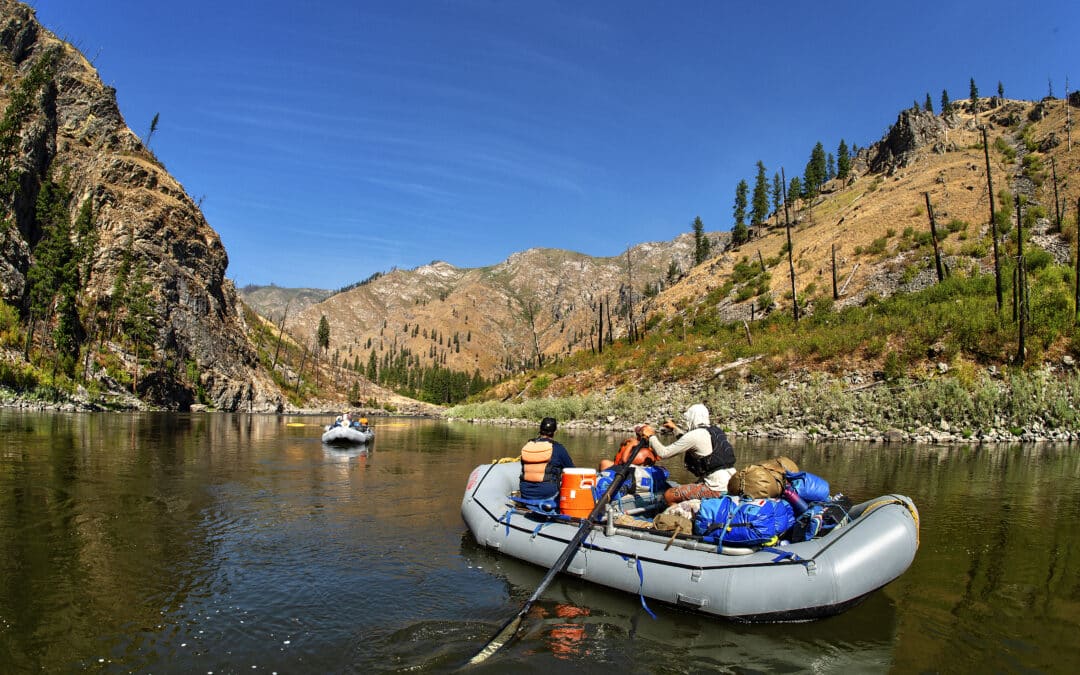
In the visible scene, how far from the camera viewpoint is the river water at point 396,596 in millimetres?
6379

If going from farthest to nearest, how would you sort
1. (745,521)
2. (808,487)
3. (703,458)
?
(703,458) < (808,487) < (745,521)

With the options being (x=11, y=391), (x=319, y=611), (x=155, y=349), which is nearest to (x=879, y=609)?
(x=319, y=611)

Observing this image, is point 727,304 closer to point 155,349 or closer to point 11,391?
point 11,391

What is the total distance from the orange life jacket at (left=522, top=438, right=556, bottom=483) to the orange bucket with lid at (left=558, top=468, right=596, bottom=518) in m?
0.76

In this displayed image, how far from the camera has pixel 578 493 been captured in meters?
9.75

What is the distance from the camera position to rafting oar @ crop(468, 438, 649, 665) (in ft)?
21.4

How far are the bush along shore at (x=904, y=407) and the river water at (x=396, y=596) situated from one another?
42.2 feet

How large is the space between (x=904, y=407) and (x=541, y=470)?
2590 centimetres

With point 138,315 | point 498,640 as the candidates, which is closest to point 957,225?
point 498,640

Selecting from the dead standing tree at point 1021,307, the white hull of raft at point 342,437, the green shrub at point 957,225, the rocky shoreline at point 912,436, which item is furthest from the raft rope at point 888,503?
the green shrub at point 957,225

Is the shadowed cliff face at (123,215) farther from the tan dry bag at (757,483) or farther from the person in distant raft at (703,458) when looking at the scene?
the tan dry bag at (757,483)

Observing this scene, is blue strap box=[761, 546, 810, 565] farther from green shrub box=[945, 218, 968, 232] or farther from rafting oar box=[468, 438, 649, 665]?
green shrub box=[945, 218, 968, 232]

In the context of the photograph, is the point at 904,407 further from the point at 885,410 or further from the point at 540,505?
the point at 540,505

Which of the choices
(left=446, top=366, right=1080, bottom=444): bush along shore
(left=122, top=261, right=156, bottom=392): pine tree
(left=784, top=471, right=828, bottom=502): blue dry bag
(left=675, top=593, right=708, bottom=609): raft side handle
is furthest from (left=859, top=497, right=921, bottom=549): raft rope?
(left=122, top=261, right=156, bottom=392): pine tree
